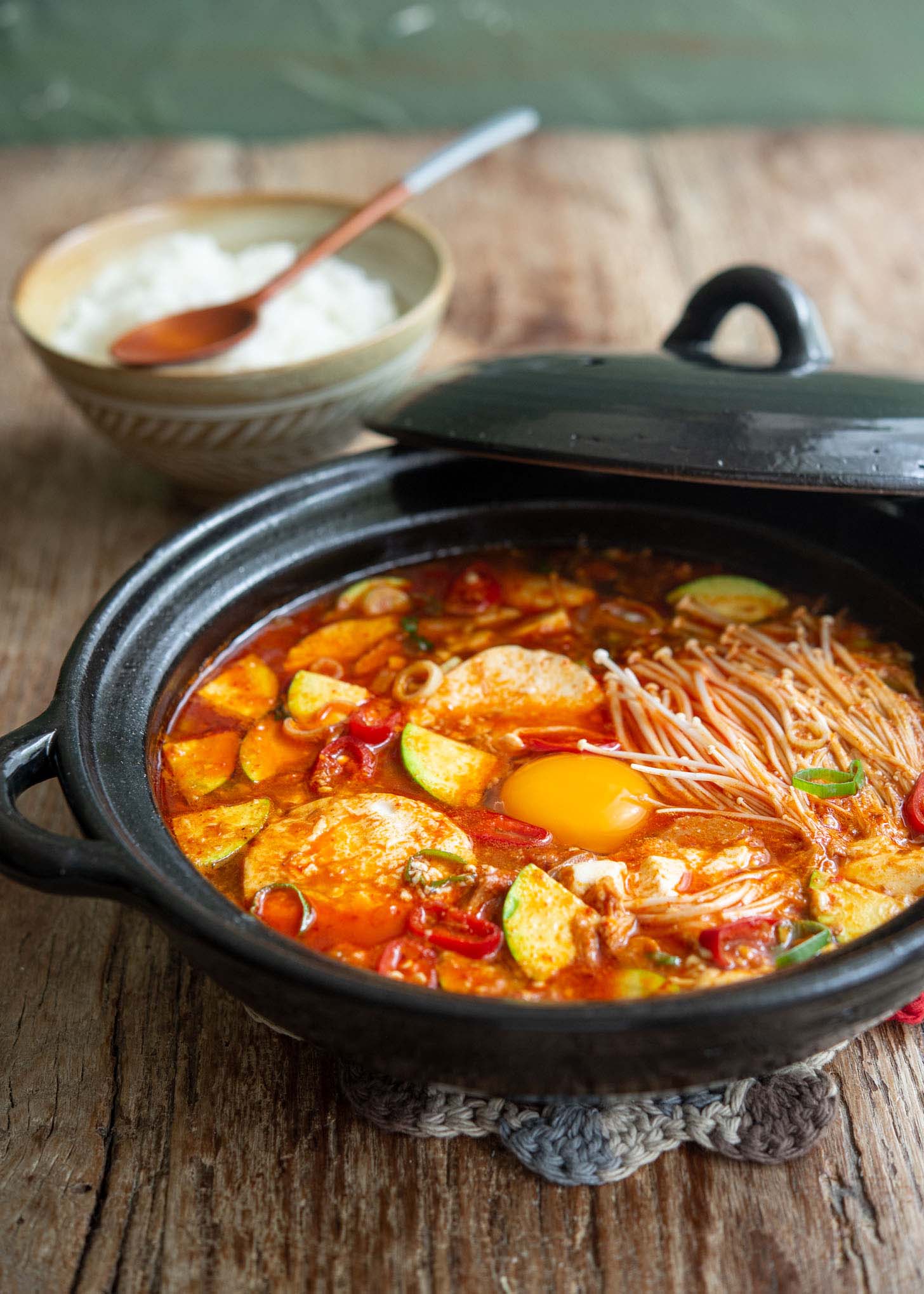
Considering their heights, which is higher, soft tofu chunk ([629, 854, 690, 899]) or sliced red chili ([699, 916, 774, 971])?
sliced red chili ([699, 916, 774, 971])

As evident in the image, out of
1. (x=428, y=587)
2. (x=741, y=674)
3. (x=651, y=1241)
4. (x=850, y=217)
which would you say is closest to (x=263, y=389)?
(x=428, y=587)

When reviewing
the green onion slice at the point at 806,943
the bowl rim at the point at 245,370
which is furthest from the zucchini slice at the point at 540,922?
the bowl rim at the point at 245,370

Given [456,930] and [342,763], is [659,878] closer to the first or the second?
[456,930]

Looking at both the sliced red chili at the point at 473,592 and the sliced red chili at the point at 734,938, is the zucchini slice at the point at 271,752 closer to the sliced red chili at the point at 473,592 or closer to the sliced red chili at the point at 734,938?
the sliced red chili at the point at 473,592

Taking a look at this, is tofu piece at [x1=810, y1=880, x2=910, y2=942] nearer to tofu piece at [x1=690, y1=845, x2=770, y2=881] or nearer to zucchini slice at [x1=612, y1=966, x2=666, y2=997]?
tofu piece at [x1=690, y1=845, x2=770, y2=881]

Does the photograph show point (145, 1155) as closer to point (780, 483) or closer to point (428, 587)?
point (428, 587)

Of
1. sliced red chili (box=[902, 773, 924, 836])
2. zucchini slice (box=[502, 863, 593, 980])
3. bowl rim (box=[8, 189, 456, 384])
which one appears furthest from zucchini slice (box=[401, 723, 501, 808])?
bowl rim (box=[8, 189, 456, 384])
